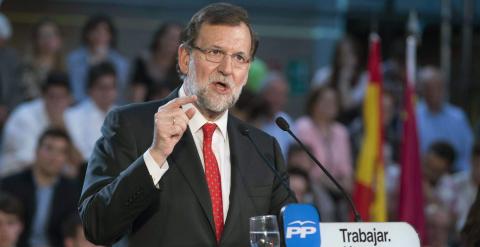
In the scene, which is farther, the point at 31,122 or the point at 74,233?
the point at 31,122

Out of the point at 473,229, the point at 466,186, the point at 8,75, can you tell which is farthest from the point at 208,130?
the point at 466,186

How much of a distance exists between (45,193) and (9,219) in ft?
2.59

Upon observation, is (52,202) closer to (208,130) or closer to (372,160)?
Answer: (372,160)

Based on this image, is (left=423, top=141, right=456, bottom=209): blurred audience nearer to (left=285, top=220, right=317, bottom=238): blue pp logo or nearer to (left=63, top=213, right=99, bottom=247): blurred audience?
(left=63, top=213, right=99, bottom=247): blurred audience

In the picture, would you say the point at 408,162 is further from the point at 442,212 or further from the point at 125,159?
the point at 125,159

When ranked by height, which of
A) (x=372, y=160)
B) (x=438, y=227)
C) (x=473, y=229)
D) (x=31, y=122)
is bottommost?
(x=438, y=227)

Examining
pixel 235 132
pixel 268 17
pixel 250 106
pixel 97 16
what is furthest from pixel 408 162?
pixel 235 132

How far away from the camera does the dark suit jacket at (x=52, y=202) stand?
302 inches

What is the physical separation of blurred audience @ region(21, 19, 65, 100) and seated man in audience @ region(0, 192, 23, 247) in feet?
5.90

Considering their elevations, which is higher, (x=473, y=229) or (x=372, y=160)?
(x=473, y=229)

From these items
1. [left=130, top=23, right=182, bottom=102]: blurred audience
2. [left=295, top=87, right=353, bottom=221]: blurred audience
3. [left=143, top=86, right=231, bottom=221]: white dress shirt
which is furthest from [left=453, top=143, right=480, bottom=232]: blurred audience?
[left=143, top=86, right=231, bottom=221]: white dress shirt

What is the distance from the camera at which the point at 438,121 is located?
10195 millimetres

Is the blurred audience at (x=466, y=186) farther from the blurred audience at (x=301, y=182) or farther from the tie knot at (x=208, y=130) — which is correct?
the tie knot at (x=208, y=130)

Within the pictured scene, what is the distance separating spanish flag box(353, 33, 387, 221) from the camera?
881 cm
